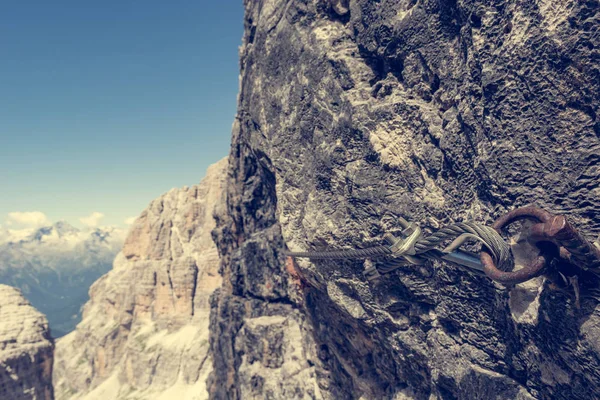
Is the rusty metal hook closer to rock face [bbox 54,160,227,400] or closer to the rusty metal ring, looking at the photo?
the rusty metal ring

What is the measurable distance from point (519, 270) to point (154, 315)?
89276 millimetres

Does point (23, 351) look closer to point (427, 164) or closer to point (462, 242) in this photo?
point (427, 164)

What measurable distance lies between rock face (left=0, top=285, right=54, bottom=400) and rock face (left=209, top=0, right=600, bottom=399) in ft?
81.5

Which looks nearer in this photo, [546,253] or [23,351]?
[546,253]

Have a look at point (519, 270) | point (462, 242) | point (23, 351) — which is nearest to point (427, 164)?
point (462, 242)

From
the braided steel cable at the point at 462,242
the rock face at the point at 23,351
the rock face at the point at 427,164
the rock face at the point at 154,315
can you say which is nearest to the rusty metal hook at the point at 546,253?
the braided steel cable at the point at 462,242

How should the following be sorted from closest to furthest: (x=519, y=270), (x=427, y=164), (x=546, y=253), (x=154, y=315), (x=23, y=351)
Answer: (x=519, y=270)
(x=546, y=253)
(x=427, y=164)
(x=23, y=351)
(x=154, y=315)

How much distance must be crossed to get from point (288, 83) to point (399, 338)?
1395 cm

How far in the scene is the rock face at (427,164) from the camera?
9.31 metres

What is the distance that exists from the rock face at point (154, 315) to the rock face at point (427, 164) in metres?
60.9

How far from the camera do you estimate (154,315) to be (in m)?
82.9

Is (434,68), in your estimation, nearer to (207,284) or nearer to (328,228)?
(328,228)

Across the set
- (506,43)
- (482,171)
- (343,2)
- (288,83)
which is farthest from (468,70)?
(288,83)

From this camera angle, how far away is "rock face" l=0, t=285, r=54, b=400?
30.6 metres
